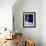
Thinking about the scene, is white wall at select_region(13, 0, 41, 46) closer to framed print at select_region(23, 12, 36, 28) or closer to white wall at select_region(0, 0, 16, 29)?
framed print at select_region(23, 12, 36, 28)

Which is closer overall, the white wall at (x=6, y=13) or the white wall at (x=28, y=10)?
the white wall at (x=6, y=13)

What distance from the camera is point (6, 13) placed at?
180 inches

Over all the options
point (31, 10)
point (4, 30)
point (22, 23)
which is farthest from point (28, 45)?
point (31, 10)

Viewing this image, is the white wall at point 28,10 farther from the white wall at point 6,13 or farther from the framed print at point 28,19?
the white wall at point 6,13

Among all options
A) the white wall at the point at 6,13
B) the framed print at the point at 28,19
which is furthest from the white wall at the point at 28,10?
the white wall at the point at 6,13

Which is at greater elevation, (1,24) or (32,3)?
(32,3)

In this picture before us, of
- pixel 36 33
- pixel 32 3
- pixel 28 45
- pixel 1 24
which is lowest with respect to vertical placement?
pixel 28 45

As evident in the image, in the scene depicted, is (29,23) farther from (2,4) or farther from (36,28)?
(2,4)

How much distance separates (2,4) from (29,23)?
153 cm

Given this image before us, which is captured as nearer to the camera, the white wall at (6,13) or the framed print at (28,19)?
the white wall at (6,13)

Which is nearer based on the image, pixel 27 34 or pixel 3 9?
pixel 3 9

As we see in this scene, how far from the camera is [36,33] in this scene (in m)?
5.48

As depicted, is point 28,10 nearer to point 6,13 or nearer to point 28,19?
point 28,19

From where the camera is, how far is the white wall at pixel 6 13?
14.9ft
